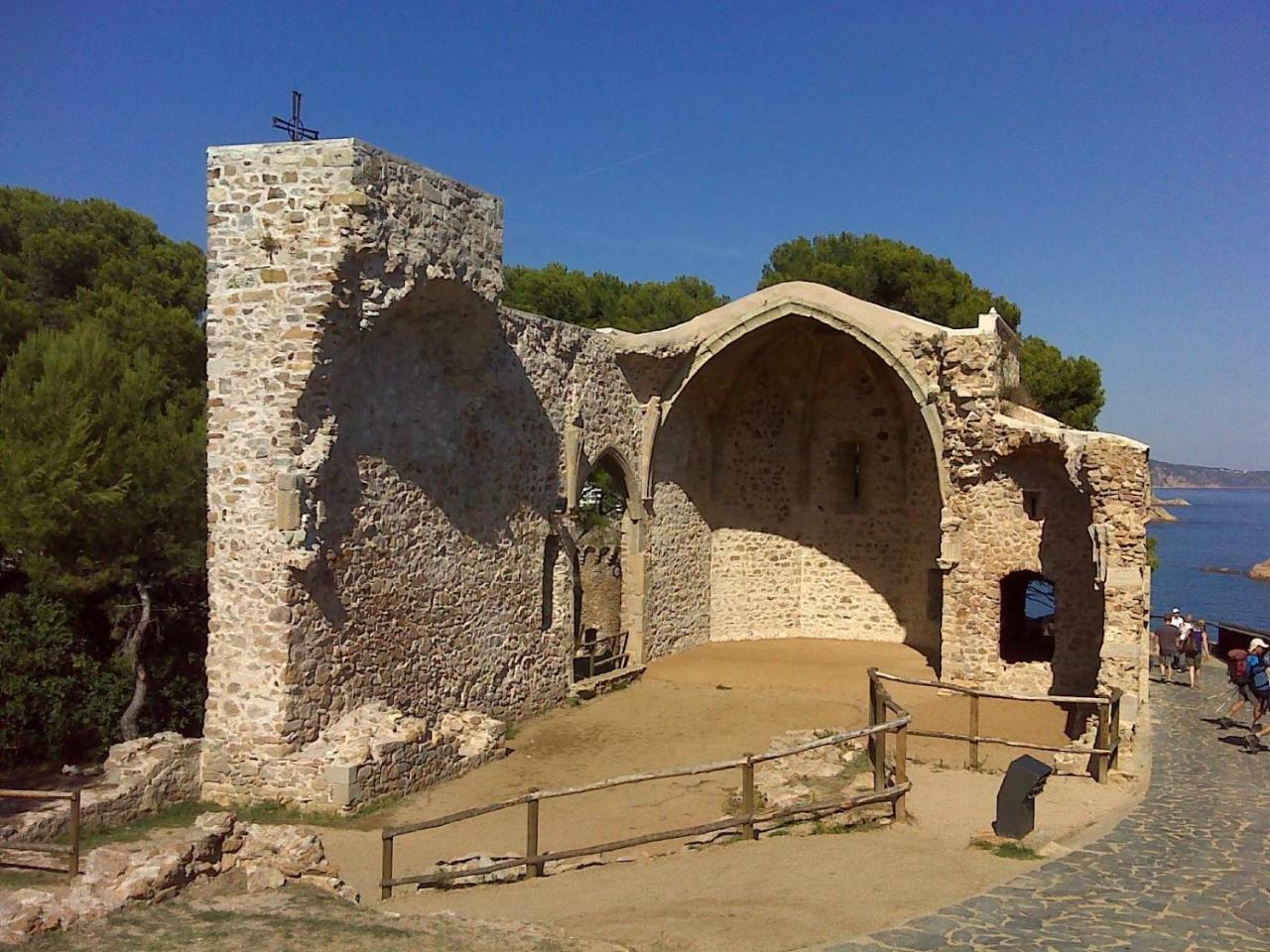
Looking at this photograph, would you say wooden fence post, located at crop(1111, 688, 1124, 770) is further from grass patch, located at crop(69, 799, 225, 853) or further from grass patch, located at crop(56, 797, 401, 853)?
grass patch, located at crop(69, 799, 225, 853)

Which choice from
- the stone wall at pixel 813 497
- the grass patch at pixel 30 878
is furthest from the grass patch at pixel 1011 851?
the stone wall at pixel 813 497

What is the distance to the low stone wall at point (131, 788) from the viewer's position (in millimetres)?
8602

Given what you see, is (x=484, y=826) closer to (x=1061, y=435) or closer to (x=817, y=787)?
(x=817, y=787)

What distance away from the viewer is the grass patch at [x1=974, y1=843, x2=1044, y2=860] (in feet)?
23.6

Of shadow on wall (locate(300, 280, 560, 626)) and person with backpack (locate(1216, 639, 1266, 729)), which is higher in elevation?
shadow on wall (locate(300, 280, 560, 626))

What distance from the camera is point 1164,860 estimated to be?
280 inches

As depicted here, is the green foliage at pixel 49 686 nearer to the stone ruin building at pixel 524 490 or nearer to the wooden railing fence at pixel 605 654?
the stone ruin building at pixel 524 490

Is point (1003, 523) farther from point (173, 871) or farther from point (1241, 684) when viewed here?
point (173, 871)

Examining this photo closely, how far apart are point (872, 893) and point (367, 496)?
6.79 meters

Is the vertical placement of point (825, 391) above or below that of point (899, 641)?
above

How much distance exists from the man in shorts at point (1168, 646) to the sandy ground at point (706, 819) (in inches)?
82.7

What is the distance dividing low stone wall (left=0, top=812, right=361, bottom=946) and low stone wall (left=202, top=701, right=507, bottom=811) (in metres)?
1.32

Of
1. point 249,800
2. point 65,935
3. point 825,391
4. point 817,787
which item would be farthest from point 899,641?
point 65,935

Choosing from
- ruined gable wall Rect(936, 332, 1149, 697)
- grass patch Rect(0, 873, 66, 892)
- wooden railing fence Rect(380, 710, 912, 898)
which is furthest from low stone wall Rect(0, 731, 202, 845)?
ruined gable wall Rect(936, 332, 1149, 697)
